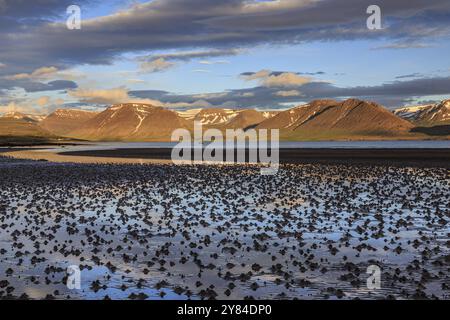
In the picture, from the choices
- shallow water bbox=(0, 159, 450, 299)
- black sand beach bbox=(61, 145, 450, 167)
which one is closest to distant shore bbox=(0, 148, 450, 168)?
black sand beach bbox=(61, 145, 450, 167)

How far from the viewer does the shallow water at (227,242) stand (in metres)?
13.9

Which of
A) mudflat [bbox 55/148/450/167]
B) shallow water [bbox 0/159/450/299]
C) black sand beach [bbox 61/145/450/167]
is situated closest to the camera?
shallow water [bbox 0/159/450/299]

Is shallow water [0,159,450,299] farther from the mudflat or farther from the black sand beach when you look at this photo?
the mudflat

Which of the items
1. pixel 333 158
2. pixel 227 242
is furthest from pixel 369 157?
pixel 227 242

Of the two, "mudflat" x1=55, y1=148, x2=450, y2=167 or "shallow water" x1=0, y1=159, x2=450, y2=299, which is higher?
"mudflat" x1=55, y1=148, x2=450, y2=167

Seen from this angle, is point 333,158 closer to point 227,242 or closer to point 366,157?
point 366,157

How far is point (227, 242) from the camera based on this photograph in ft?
65.1

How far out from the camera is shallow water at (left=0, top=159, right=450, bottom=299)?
45.6 feet

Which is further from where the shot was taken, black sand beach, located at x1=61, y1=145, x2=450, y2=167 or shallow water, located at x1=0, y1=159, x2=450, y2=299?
black sand beach, located at x1=61, y1=145, x2=450, y2=167

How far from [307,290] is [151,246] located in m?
7.71

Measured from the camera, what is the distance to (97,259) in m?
17.1

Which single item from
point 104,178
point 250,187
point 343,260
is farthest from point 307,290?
point 104,178

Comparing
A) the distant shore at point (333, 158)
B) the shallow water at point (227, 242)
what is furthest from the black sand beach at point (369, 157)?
the shallow water at point (227, 242)
